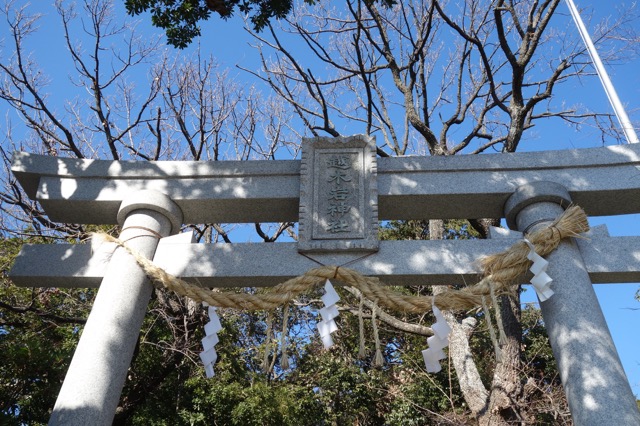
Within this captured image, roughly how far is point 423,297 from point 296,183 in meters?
1.22

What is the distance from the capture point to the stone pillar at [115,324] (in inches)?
113

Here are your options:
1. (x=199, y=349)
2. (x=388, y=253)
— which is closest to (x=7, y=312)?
(x=199, y=349)

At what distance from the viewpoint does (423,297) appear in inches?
125

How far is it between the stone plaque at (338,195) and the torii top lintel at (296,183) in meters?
0.11

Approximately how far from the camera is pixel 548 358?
1044cm

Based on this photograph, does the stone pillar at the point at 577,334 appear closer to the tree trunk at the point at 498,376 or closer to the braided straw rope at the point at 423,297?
the braided straw rope at the point at 423,297

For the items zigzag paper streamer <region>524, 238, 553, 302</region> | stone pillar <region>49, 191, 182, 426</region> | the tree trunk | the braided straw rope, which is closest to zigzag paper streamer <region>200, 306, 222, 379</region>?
the braided straw rope

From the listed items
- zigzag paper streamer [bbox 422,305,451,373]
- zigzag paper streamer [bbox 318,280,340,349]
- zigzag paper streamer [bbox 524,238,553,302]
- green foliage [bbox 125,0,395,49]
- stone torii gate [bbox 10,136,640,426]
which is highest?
green foliage [bbox 125,0,395,49]

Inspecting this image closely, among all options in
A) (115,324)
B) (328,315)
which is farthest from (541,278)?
(115,324)

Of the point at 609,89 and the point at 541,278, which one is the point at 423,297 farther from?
the point at 609,89

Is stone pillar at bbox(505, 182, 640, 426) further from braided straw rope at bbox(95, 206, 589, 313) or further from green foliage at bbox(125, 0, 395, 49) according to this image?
green foliage at bbox(125, 0, 395, 49)

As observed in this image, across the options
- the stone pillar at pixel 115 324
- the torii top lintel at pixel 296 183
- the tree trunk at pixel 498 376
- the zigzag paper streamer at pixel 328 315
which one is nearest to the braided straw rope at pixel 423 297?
the zigzag paper streamer at pixel 328 315

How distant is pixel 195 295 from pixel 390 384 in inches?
297

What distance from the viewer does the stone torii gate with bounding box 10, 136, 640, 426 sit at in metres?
3.11
